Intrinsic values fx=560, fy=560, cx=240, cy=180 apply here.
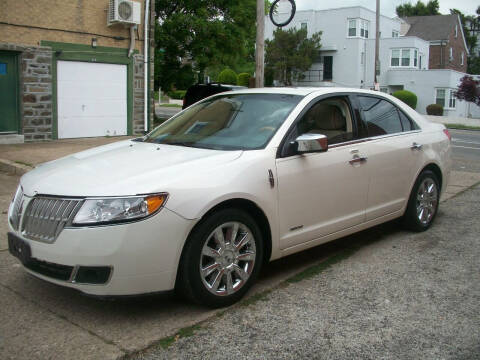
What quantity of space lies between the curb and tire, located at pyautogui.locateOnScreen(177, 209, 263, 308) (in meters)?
6.50

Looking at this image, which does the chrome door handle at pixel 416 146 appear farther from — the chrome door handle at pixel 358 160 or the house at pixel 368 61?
the house at pixel 368 61

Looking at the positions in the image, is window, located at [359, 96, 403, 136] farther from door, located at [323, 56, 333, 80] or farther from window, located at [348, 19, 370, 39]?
door, located at [323, 56, 333, 80]

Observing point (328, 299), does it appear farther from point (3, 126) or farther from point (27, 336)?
point (3, 126)

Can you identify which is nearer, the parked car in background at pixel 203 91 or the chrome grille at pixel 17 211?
the chrome grille at pixel 17 211

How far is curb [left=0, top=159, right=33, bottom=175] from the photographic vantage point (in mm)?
9611

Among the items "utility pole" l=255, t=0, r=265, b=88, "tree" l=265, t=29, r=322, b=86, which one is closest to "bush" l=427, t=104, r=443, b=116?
"tree" l=265, t=29, r=322, b=86

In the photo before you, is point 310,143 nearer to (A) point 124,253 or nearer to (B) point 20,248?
(A) point 124,253

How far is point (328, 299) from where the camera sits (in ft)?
14.0

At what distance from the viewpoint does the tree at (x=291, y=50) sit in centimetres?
4684

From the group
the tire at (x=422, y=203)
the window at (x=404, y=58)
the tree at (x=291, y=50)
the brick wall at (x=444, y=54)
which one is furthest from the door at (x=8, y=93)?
the brick wall at (x=444, y=54)

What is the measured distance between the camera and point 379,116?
576 cm

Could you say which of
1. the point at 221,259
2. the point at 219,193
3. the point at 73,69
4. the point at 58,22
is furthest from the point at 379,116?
the point at 73,69

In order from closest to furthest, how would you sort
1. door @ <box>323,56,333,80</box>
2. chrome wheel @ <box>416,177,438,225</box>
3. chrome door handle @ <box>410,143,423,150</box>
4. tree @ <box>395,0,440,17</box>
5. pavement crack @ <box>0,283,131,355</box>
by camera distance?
pavement crack @ <box>0,283,131,355</box> < chrome door handle @ <box>410,143,423,150</box> < chrome wheel @ <box>416,177,438,225</box> < door @ <box>323,56,333,80</box> < tree @ <box>395,0,440,17</box>

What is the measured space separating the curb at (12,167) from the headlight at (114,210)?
21.4 feet
